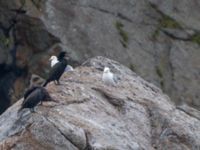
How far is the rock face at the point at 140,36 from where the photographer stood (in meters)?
66.0

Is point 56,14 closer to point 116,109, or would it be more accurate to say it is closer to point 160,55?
point 160,55

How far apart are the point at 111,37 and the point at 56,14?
3.34m

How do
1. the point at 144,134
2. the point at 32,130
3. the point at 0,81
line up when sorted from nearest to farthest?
the point at 32,130, the point at 144,134, the point at 0,81

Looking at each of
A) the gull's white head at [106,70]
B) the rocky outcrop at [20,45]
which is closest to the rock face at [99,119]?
the gull's white head at [106,70]

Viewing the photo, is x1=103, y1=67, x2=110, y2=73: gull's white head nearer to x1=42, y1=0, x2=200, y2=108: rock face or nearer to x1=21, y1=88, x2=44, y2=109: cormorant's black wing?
x1=21, y1=88, x2=44, y2=109: cormorant's black wing

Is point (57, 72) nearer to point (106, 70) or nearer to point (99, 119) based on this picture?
point (106, 70)

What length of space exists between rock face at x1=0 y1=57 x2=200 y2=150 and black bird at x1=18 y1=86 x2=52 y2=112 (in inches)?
8.8

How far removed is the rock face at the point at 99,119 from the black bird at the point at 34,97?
0.74ft

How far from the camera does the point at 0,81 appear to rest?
64.8m

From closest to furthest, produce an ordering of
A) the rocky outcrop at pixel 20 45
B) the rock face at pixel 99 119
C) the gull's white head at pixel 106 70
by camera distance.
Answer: the rock face at pixel 99 119 < the gull's white head at pixel 106 70 < the rocky outcrop at pixel 20 45

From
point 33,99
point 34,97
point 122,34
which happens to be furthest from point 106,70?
point 122,34

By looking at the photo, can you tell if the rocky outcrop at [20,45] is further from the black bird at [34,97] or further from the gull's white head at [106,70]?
the black bird at [34,97]

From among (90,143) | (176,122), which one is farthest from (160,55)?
(90,143)

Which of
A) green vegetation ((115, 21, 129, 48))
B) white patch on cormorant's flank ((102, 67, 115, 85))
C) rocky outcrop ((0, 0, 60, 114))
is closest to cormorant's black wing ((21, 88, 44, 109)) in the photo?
white patch on cormorant's flank ((102, 67, 115, 85))
